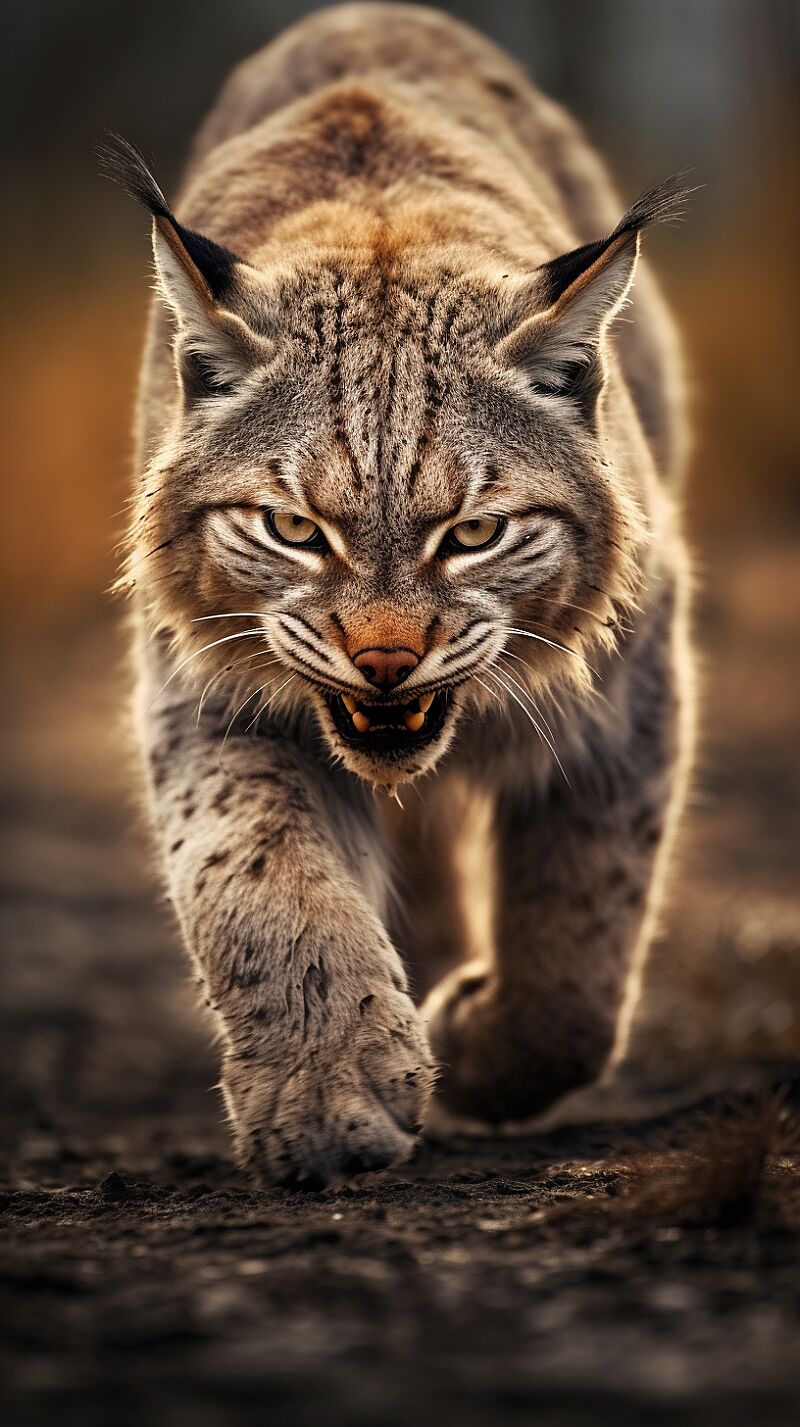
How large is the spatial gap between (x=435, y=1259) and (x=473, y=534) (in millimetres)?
1353

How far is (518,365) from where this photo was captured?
3.56 meters

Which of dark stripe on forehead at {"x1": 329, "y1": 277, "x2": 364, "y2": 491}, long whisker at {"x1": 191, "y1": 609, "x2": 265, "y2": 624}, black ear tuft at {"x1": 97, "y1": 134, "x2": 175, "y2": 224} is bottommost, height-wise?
long whisker at {"x1": 191, "y1": 609, "x2": 265, "y2": 624}

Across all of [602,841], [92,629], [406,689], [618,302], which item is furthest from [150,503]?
[92,629]

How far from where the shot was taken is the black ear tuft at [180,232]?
340 centimetres

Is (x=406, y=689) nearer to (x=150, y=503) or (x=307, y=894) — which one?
(x=307, y=894)

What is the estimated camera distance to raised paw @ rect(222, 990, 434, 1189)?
10.6 ft

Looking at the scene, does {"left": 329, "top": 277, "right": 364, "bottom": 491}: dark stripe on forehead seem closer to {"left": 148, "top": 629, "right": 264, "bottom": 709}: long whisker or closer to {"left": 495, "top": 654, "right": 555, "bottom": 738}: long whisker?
{"left": 148, "top": 629, "right": 264, "bottom": 709}: long whisker

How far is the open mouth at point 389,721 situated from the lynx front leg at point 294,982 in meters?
0.25

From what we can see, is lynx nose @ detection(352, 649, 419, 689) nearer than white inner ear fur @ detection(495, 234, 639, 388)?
Yes

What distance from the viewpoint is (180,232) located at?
336cm

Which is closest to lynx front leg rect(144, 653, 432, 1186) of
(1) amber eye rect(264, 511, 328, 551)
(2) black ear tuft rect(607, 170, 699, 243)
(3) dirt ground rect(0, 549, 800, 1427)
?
(3) dirt ground rect(0, 549, 800, 1427)

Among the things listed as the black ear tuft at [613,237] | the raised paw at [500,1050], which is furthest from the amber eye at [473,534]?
the raised paw at [500,1050]

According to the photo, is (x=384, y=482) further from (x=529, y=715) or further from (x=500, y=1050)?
(x=500, y=1050)

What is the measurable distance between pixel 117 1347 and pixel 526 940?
6.77 feet
